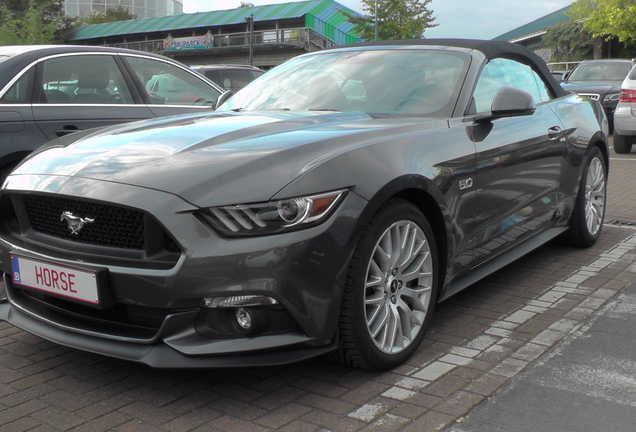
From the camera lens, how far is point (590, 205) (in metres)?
5.57

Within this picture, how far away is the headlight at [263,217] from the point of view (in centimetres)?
271

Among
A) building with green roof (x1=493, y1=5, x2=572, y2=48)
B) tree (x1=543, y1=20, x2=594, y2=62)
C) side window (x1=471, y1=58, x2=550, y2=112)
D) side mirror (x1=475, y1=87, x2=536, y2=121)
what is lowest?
side mirror (x1=475, y1=87, x2=536, y2=121)

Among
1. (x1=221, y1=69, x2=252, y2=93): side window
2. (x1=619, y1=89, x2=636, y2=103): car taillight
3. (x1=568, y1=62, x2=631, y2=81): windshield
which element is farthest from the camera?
(x1=568, y1=62, x2=631, y2=81): windshield

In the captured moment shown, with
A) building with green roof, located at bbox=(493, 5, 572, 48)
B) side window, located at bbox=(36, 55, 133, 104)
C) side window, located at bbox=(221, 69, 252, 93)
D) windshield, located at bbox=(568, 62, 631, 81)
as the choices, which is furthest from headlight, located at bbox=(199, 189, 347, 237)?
building with green roof, located at bbox=(493, 5, 572, 48)

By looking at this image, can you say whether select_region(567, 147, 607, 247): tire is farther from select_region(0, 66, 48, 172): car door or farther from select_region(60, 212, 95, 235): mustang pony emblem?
select_region(0, 66, 48, 172): car door

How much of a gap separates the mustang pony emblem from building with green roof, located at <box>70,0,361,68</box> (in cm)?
5341

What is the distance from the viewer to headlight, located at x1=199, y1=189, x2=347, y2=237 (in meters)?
2.71

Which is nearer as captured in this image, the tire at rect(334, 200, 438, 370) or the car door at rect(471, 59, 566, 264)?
the tire at rect(334, 200, 438, 370)

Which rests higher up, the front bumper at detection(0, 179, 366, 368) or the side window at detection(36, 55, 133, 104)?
the side window at detection(36, 55, 133, 104)

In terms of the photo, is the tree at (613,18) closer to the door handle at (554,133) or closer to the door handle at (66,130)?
the door handle at (554,133)

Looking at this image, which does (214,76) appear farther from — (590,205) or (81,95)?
(590,205)

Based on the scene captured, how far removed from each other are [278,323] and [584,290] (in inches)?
98.1

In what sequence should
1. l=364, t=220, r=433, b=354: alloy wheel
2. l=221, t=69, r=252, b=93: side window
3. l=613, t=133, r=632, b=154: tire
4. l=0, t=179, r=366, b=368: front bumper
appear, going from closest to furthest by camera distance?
l=0, t=179, r=366, b=368: front bumper < l=364, t=220, r=433, b=354: alloy wheel < l=613, t=133, r=632, b=154: tire < l=221, t=69, r=252, b=93: side window

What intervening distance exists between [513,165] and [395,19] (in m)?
42.3
